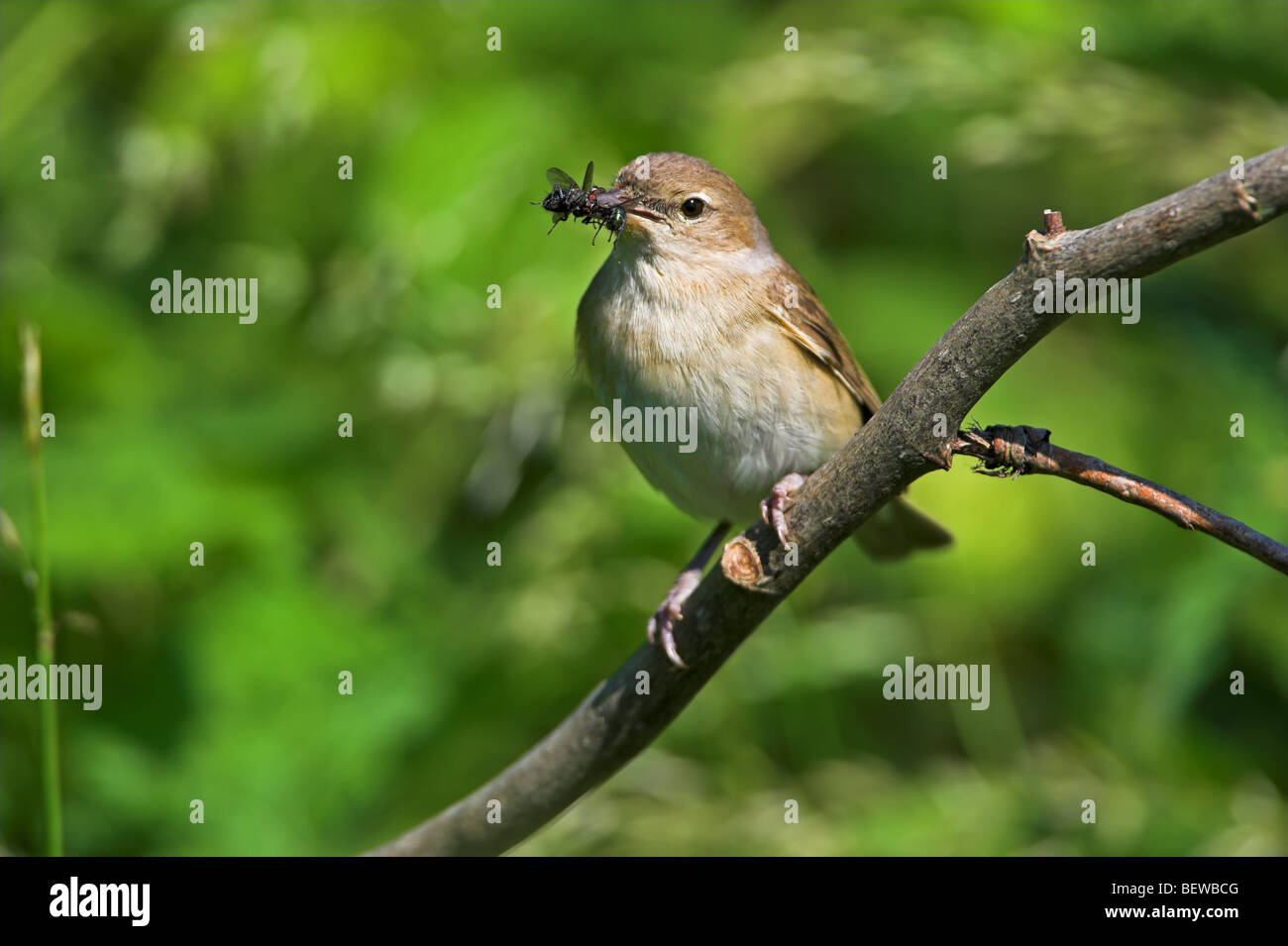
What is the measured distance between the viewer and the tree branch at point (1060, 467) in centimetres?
188

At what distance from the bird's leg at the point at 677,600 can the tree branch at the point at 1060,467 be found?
2.56 ft

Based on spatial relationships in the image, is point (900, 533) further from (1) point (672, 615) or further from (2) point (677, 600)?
(1) point (672, 615)

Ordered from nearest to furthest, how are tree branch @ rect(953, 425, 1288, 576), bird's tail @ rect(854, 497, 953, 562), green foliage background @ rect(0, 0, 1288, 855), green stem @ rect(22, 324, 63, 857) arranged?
tree branch @ rect(953, 425, 1288, 576) < green stem @ rect(22, 324, 63, 857) < bird's tail @ rect(854, 497, 953, 562) < green foliage background @ rect(0, 0, 1288, 855)

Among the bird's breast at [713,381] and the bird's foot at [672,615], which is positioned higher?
the bird's breast at [713,381]

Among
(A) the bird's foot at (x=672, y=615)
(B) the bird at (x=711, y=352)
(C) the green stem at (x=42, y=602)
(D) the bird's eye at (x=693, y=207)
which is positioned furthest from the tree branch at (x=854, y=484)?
(D) the bird's eye at (x=693, y=207)

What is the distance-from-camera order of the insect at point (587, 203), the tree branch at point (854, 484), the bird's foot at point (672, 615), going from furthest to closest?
1. the insect at point (587, 203)
2. the bird's foot at point (672, 615)
3. the tree branch at point (854, 484)

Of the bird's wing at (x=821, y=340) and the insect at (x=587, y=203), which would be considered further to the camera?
the bird's wing at (x=821, y=340)

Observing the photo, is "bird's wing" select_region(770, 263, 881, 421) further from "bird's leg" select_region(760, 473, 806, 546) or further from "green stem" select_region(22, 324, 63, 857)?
"green stem" select_region(22, 324, 63, 857)

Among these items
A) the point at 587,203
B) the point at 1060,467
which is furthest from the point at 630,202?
the point at 1060,467

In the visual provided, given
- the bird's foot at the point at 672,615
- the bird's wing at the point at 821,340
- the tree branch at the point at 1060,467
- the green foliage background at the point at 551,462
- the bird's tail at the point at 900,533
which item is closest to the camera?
the tree branch at the point at 1060,467

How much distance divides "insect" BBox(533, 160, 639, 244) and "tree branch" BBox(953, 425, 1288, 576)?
64.4 inches

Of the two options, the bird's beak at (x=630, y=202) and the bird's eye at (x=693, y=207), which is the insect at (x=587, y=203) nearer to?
the bird's beak at (x=630, y=202)

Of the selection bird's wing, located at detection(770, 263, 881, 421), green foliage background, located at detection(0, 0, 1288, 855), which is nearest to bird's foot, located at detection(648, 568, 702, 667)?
bird's wing, located at detection(770, 263, 881, 421)

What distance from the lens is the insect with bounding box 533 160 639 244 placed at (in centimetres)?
331
